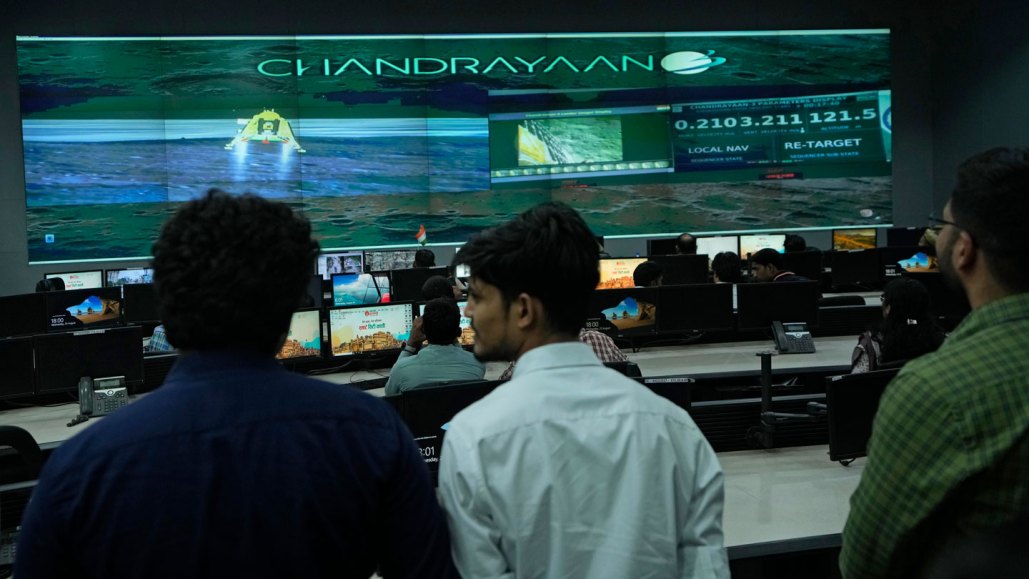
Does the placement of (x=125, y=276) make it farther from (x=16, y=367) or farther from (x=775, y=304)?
(x=775, y=304)

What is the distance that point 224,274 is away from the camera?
1.18 m

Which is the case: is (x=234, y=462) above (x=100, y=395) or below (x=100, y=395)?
above

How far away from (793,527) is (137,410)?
7.35ft

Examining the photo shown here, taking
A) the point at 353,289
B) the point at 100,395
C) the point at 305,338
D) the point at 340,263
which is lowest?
the point at 100,395

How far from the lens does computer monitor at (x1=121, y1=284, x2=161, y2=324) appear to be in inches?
294

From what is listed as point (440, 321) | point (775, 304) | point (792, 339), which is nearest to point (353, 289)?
point (775, 304)

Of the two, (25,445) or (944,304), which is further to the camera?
(944,304)

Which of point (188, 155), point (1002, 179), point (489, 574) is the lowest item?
point (489, 574)

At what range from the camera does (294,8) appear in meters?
12.7

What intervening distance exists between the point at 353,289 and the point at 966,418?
7208 mm

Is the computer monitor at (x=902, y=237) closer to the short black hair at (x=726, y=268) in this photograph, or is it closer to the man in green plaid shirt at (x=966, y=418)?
the short black hair at (x=726, y=268)

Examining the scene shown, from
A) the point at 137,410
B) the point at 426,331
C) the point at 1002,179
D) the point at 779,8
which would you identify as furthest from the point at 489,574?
the point at 779,8

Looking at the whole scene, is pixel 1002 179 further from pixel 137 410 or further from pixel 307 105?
pixel 307 105

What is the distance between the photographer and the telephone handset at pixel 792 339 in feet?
19.8
